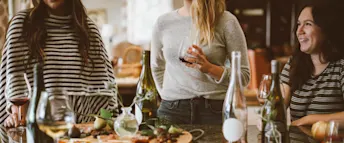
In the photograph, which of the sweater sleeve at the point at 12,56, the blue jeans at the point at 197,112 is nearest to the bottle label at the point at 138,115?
the blue jeans at the point at 197,112

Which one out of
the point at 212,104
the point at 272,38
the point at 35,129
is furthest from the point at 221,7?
the point at 272,38

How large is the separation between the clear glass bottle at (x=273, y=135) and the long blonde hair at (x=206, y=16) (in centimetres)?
59

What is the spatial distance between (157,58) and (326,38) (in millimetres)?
706

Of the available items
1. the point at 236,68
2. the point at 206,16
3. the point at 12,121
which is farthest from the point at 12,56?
the point at 236,68

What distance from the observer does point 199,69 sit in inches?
63.5

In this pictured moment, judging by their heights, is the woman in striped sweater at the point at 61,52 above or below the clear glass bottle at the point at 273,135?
above

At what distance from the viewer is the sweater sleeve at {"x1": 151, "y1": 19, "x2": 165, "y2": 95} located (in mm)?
1839

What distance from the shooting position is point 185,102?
174cm

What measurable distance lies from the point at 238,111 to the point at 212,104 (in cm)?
45

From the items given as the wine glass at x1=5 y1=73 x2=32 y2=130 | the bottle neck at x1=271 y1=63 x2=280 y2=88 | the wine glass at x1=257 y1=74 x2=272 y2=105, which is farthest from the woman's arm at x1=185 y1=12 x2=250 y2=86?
the wine glass at x1=5 y1=73 x2=32 y2=130

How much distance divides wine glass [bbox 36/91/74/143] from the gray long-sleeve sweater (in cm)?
73

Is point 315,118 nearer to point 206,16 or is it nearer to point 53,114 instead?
point 206,16

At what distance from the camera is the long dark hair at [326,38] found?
5.72 feet

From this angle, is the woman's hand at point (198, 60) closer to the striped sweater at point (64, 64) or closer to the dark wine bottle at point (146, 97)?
the dark wine bottle at point (146, 97)
